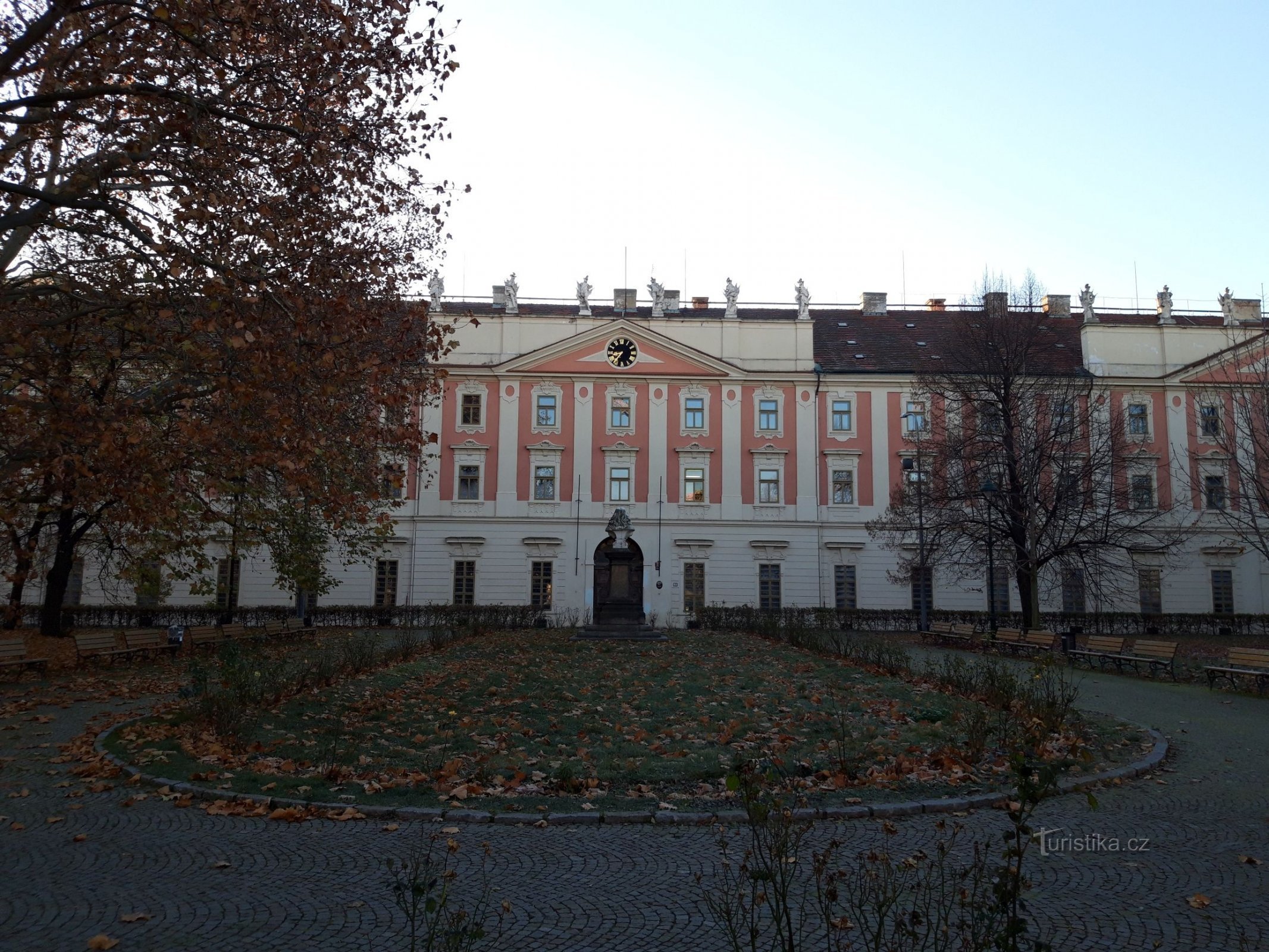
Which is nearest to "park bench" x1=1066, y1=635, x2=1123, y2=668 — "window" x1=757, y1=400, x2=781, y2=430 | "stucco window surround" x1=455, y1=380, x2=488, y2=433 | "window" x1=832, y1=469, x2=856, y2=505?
"window" x1=832, y1=469, x2=856, y2=505

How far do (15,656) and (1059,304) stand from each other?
49623 mm

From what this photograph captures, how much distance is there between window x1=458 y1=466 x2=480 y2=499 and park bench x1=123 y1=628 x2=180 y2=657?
19641 millimetres

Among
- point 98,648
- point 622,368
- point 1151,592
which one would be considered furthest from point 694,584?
point 98,648

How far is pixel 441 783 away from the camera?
8.19 meters

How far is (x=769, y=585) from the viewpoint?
4144cm

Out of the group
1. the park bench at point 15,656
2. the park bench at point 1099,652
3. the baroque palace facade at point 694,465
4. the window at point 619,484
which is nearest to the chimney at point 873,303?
the baroque palace facade at point 694,465

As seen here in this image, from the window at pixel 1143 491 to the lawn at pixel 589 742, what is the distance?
82.8 feet

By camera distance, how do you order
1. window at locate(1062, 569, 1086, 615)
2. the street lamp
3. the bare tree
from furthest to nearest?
window at locate(1062, 569, 1086, 615), the bare tree, the street lamp

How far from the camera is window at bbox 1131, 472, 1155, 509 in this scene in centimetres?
3606

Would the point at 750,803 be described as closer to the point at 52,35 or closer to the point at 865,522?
the point at 52,35

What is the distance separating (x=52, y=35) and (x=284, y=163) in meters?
3.02

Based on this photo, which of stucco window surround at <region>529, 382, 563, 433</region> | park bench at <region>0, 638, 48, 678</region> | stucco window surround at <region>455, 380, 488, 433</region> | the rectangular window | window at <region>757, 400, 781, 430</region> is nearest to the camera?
park bench at <region>0, 638, 48, 678</region>

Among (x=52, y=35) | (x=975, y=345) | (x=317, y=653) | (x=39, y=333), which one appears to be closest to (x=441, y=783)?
(x=39, y=333)

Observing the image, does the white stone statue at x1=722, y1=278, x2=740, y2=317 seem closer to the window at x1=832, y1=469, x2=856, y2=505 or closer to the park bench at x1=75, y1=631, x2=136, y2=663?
the window at x1=832, y1=469, x2=856, y2=505
